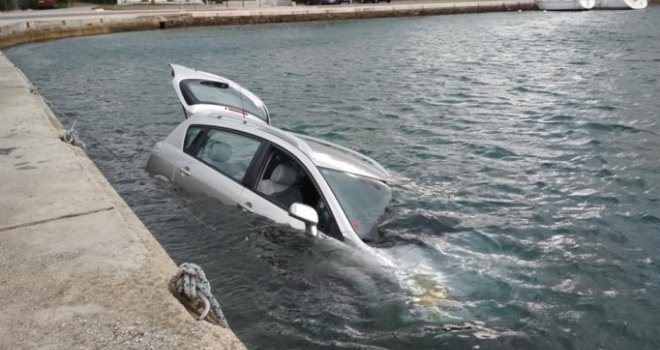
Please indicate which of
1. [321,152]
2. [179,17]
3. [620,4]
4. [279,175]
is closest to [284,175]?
[279,175]

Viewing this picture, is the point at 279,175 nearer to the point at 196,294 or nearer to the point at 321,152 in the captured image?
the point at 321,152

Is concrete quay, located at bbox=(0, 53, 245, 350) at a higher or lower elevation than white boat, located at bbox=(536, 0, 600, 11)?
lower

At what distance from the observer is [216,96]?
997 cm

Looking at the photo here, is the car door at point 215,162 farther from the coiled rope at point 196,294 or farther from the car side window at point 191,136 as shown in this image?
the coiled rope at point 196,294

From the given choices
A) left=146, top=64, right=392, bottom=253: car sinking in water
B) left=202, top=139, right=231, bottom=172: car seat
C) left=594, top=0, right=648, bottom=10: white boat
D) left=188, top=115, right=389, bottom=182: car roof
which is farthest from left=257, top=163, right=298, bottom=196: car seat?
left=594, top=0, right=648, bottom=10: white boat

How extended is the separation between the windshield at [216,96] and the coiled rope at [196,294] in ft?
18.1

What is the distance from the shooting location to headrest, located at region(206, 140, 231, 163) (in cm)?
771

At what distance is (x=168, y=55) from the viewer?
31.6 m

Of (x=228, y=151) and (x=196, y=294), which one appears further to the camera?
(x=228, y=151)

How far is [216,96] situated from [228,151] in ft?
8.40

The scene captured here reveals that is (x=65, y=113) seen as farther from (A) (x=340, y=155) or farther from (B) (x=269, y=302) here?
(B) (x=269, y=302)

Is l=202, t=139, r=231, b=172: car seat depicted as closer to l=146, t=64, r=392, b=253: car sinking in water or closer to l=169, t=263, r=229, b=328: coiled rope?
l=146, t=64, r=392, b=253: car sinking in water

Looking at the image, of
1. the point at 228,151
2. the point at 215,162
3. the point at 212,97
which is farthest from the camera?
the point at 212,97

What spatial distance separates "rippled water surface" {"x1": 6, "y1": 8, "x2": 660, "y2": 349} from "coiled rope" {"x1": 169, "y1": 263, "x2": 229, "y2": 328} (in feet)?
2.96
